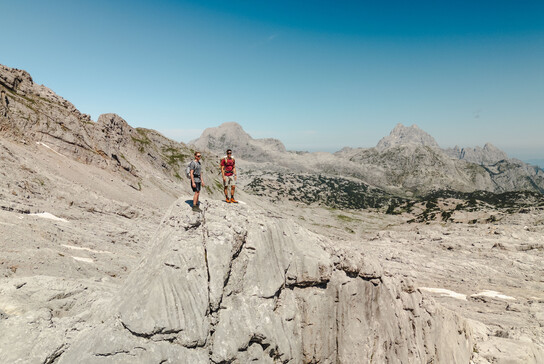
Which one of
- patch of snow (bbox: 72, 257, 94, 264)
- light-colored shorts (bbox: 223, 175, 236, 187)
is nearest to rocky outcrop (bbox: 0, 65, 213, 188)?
patch of snow (bbox: 72, 257, 94, 264)

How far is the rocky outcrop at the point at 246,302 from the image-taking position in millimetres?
11758

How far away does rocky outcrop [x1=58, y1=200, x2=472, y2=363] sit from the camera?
463 inches

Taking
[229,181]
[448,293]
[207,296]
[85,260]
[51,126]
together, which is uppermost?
Result: [51,126]

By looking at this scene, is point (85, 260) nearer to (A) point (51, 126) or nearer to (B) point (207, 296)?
(B) point (207, 296)

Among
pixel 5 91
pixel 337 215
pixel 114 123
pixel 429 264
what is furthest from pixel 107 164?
pixel 337 215

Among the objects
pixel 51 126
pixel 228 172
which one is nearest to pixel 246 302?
pixel 228 172

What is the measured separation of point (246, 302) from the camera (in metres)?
14.3

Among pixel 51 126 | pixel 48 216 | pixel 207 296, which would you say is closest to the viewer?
pixel 207 296

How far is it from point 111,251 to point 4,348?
22876 millimetres

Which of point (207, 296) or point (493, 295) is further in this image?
point (493, 295)

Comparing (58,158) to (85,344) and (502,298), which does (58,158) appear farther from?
(502,298)

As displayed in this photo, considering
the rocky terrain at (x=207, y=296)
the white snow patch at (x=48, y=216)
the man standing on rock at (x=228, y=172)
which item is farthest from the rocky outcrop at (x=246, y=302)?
the white snow patch at (x=48, y=216)

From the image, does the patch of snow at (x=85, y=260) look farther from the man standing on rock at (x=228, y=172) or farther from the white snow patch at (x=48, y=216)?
the man standing on rock at (x=228, y=172)

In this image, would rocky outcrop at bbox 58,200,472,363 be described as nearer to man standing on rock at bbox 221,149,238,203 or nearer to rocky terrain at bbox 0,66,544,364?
rocky terrain at bbox 0,66,544,364
